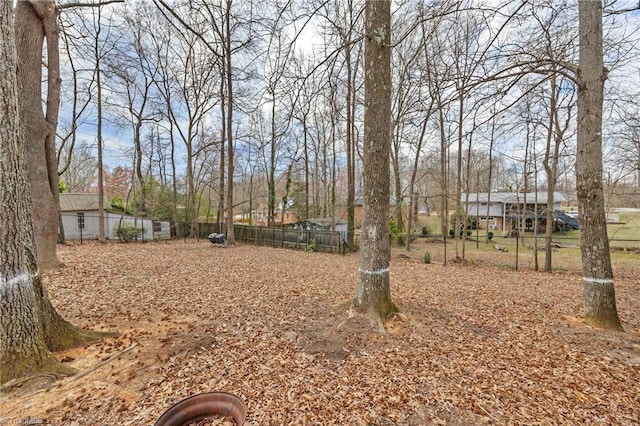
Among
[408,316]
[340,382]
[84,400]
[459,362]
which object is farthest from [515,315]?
[84,400]

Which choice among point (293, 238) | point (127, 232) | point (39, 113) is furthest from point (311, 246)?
point (127, 232)

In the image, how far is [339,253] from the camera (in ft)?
46.1

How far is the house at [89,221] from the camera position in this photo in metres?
18.8

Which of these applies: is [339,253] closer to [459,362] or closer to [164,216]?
[459,362]

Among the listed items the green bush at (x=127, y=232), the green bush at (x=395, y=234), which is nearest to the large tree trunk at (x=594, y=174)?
the green bush at (x=395, y=234)

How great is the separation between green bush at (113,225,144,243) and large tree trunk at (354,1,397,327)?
18133 mm

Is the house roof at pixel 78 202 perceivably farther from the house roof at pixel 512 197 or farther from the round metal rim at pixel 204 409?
the house roof at pixel 512 197

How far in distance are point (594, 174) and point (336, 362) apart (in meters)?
4.09

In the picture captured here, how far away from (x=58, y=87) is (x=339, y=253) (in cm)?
1155

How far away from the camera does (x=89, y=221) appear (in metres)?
19.8

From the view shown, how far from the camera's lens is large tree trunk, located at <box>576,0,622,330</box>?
3740 mm

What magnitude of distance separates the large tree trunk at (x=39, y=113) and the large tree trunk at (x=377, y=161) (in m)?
6.22

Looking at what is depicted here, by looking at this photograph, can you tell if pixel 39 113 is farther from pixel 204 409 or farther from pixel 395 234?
pixel 395 234

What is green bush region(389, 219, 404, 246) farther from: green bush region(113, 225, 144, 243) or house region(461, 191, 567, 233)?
green bush region(113, 225, 144, 243)
